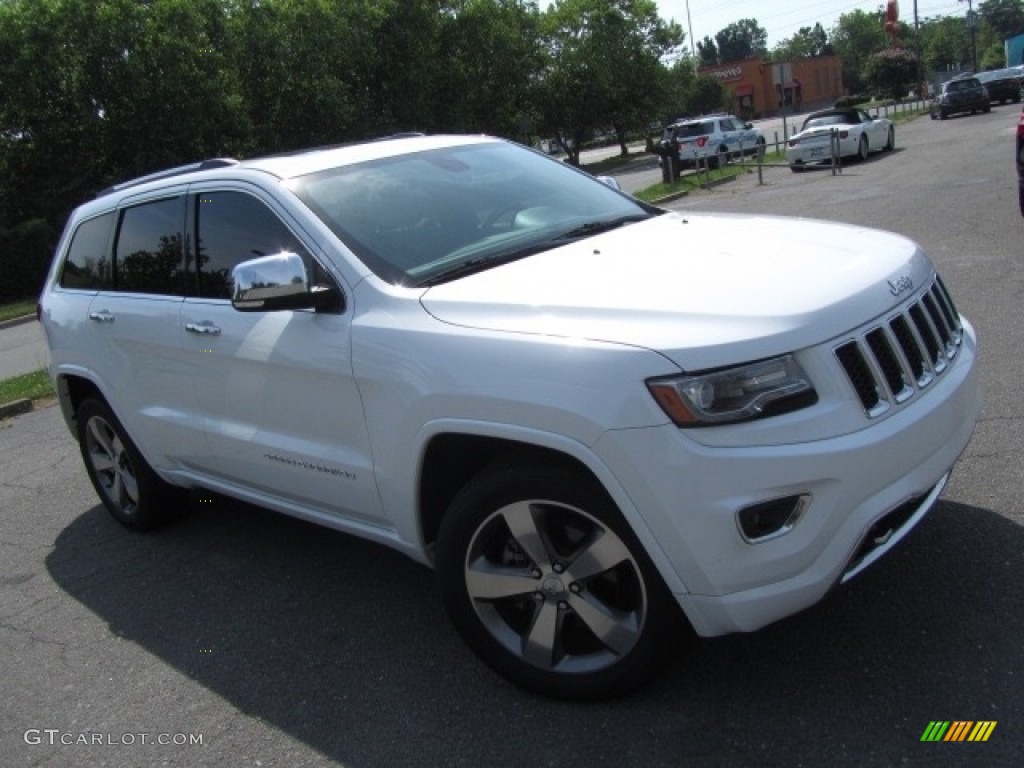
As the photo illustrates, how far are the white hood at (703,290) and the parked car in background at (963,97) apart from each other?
42.2 m

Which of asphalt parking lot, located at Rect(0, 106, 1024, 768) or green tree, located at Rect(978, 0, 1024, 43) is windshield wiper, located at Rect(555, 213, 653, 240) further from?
green tree, located at Rect(978, 0, 1024, 43)

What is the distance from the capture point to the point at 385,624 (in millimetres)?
3826

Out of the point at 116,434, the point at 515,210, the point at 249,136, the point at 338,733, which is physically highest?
the point at 249,136

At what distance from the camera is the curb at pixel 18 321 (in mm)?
18047

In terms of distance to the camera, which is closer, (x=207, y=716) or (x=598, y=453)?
(x=598, y=453)

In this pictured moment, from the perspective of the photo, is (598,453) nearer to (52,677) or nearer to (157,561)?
(52,677)

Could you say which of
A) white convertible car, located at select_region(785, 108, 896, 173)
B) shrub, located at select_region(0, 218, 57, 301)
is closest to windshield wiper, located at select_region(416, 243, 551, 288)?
white convertible car, located at select_region(785, 108, 896, 173)

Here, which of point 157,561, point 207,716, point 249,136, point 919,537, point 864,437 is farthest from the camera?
point 249,136

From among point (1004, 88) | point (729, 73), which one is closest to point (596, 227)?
point (1004, 88)

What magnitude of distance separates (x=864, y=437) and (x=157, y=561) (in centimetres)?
362

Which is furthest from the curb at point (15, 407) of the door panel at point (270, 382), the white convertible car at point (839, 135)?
the white convertible car at point (839, 135)

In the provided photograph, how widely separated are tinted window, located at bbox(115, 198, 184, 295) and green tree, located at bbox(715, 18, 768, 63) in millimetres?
174785

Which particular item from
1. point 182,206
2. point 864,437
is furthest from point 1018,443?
point 182,206

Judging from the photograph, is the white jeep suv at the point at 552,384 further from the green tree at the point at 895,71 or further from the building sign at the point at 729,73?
the building sign at the point at 729,73
